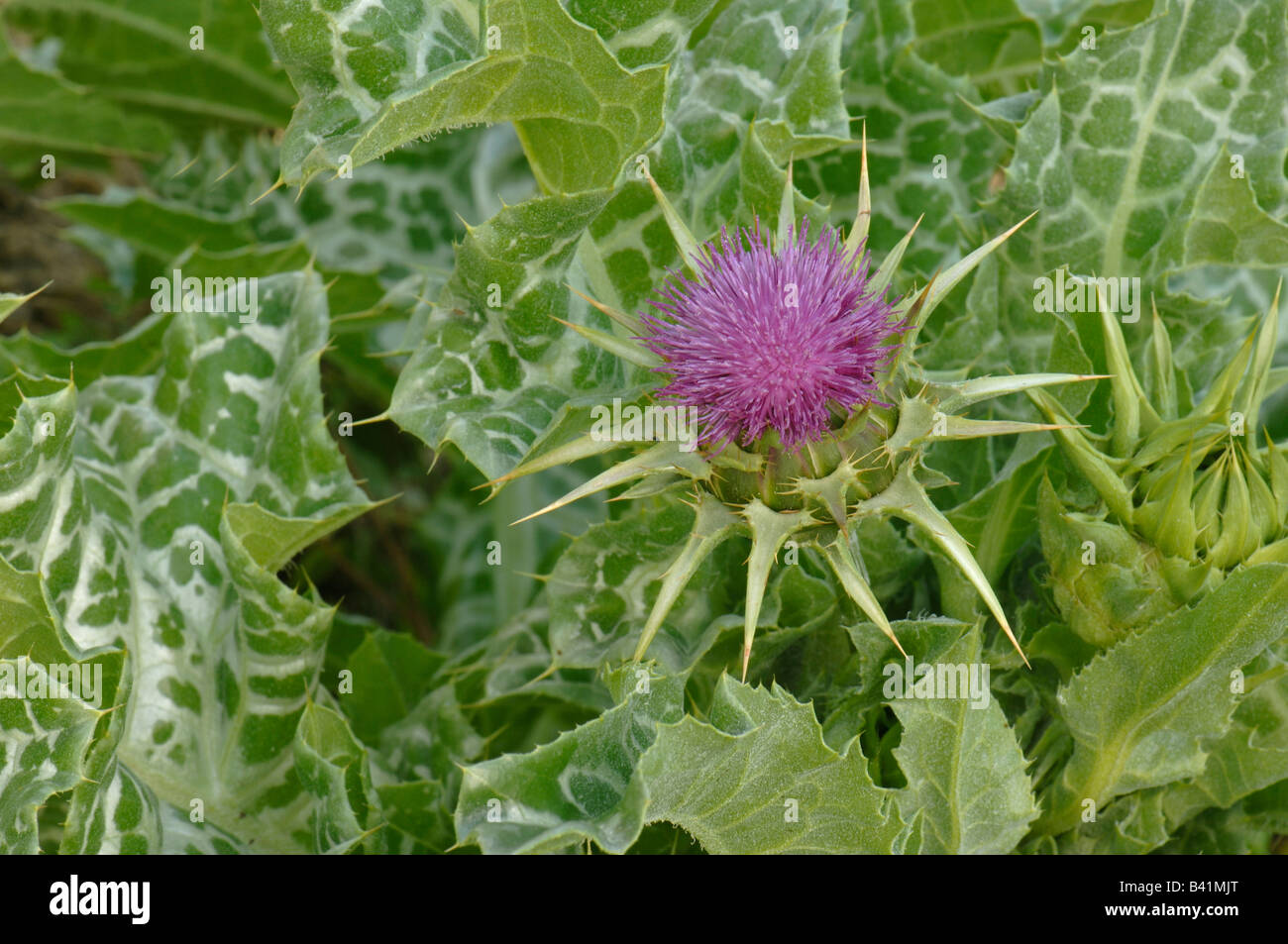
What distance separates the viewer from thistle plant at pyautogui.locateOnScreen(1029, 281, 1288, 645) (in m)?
1.21

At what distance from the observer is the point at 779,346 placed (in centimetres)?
115

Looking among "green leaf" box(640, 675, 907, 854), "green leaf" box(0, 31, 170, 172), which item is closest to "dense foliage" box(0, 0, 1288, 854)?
"green leaf" box(640, 675, 907, 854)

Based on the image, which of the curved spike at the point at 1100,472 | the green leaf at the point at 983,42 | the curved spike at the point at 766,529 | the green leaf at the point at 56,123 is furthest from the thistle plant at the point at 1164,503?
the green leaf at the point at 56,123

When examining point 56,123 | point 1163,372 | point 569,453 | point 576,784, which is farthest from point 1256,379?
point 56,123

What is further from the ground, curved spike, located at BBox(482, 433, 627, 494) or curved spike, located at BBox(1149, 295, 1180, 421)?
curved spike, located at BBox(1149, 295, 1180, 421)

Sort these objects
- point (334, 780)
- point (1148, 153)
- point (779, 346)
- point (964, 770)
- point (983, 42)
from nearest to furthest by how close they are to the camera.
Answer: point (779, 346), point (964, 770), point (334, 780), point (1148, 153), point (983, 42)

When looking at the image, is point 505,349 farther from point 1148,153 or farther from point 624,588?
point 1148,153

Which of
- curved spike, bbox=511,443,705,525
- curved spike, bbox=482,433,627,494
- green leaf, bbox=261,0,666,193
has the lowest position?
curved spike, bbox=511,443,705,525

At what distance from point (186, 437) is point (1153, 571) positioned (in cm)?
112

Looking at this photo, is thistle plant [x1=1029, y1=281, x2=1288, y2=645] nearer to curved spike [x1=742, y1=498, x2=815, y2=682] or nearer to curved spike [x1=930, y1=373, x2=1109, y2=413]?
curved spike [x1=930, y1=373, x2=1109, y2=413]

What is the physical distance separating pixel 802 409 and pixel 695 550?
0.53 feet

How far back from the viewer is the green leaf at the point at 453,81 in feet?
3.97
